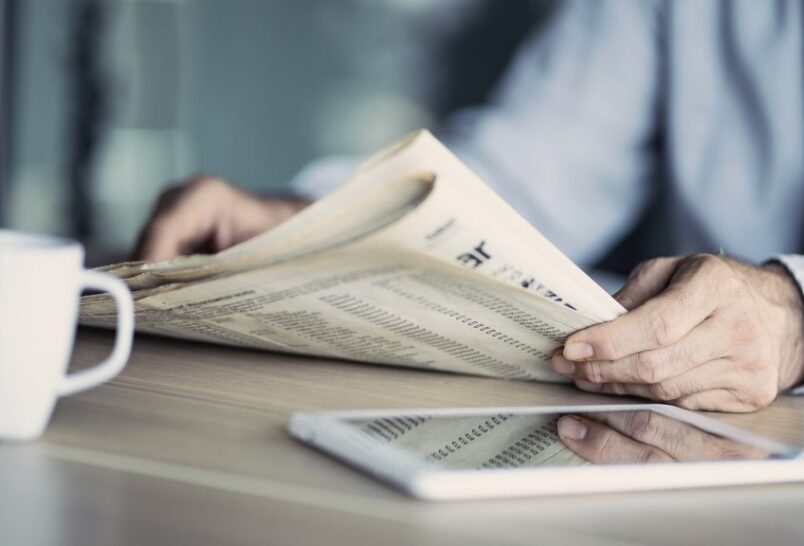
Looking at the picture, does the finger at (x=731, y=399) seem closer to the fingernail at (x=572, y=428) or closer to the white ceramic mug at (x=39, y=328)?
the fingernail at (x=572, y=428)

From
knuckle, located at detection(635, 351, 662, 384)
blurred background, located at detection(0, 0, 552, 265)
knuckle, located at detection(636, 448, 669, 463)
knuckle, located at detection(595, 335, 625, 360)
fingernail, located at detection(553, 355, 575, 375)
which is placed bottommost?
blurred background, located at detection(0, 0, 552, 265)

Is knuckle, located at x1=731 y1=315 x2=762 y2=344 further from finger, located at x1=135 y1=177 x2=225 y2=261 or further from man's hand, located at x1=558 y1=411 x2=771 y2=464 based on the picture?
finger, located at x1=135 y1=177 x2=225 y2=261

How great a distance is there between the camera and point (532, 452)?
1.24 feet

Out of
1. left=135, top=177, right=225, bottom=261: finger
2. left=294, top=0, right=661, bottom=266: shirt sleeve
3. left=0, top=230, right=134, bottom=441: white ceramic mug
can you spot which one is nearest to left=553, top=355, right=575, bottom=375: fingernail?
left=0, top=230, right=134, bottom=441: white ceramic mug

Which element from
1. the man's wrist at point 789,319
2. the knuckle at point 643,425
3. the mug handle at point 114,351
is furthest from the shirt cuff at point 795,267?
the mug handle at point 114,351

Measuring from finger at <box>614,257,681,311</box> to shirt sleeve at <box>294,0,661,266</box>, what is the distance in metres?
0.76

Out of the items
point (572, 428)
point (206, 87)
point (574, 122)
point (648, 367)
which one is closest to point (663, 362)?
point (648, 367)

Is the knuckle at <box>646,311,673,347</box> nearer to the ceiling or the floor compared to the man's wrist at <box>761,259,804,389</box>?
nearer to the ceiling

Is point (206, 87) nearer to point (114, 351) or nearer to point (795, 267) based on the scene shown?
point (795, 267)

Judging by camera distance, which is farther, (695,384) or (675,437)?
(695,384)

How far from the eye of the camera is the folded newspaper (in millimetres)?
412

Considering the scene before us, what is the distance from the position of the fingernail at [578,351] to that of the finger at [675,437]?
0.05m

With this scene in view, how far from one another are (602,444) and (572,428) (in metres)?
0.02

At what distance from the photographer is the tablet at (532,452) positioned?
1.13ft
